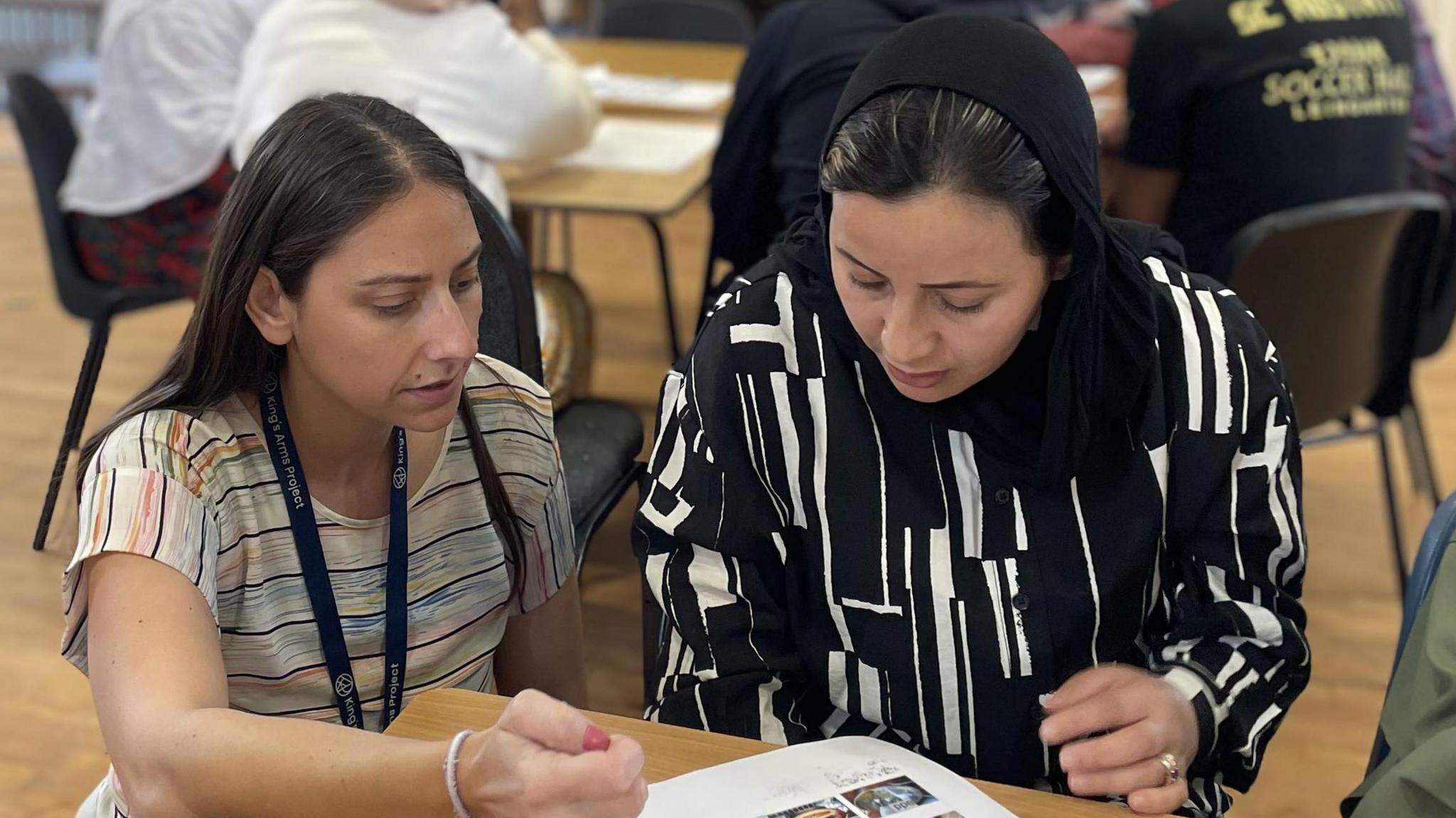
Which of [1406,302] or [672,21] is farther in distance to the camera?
[672,21]

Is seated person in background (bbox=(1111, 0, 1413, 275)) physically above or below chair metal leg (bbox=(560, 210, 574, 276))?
above

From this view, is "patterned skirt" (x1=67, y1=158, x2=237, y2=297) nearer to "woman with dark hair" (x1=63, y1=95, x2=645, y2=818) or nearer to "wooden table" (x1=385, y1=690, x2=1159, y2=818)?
"woman with dark hair" (x1=63, y1=95, x2=645, y2=818)

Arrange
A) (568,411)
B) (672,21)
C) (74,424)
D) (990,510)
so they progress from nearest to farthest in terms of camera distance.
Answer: (990,510) < (74,424) < (568,411) < (672,21)

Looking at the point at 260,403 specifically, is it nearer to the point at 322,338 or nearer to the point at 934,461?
the point at 322,338

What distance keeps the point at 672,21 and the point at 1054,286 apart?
3378 millimetres

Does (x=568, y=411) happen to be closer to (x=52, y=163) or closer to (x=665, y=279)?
(x=665, y=279)

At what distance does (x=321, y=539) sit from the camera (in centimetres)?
127

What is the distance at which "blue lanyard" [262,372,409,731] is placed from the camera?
1236 millimetres

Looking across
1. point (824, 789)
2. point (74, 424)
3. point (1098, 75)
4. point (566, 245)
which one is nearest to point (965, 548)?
point (824, 789)

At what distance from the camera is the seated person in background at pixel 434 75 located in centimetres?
228

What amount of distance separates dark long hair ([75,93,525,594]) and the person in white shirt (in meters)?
1.75

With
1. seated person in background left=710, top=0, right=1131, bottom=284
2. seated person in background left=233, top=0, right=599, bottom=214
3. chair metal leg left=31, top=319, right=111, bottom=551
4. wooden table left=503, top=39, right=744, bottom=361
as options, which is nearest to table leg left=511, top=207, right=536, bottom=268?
wooden table left=503, top=39, right=744, bottom=361

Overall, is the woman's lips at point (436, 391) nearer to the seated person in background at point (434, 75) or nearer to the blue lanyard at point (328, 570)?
the blue lanyard at point (328, 570)

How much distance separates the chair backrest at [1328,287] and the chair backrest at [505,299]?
3.71ft
